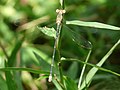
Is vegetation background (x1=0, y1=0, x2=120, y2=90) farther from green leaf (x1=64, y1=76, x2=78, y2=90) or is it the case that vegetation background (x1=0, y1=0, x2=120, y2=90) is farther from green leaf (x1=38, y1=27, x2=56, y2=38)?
green leaf (x1=38, y1=27, x2=56, y2=38)

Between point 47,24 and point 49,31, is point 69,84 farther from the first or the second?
point 47,24

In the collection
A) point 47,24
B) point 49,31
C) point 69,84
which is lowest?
point 47,24

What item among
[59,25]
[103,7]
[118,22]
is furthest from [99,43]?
[59,25]

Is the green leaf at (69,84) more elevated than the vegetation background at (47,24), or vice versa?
the green leaf at (69,84)

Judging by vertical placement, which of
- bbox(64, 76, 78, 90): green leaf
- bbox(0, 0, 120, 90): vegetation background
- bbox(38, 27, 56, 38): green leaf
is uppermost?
bbox(38, 27, 56, 38): green leaf

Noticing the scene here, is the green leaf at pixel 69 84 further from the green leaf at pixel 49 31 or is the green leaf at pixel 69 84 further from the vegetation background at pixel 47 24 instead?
the vegetation background at pixel 47 24

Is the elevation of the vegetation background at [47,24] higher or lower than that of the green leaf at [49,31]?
lower

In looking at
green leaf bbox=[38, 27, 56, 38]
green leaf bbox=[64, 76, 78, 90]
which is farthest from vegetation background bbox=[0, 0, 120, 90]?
green leaf bbox=[38, 27, 56, 38]

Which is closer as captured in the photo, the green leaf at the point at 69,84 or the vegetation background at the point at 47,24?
the green leaf at the point at 69,84

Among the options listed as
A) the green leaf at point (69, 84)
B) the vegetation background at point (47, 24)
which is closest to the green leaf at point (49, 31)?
the green leaf at point (69, 84)

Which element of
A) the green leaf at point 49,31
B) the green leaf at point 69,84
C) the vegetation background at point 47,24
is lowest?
the vegetation background at point 47,24

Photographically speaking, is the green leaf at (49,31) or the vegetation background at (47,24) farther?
the vegetation background at (47,24)

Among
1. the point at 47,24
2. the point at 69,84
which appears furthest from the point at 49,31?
Result: the point at 47,24
